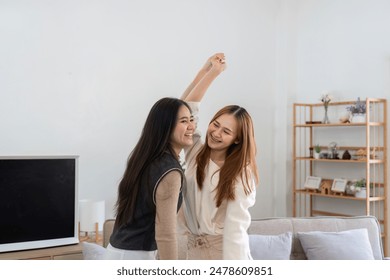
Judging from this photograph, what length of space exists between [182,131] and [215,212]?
29 centimetres

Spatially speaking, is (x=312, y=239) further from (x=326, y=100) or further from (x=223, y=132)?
(x=326, y=100)

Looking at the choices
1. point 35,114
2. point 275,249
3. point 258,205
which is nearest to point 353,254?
point 275,249

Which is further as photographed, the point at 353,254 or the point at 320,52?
the point at 320,52

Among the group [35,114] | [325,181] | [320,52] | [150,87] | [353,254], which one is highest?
[320,52]

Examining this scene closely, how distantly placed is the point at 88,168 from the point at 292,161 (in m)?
1.88

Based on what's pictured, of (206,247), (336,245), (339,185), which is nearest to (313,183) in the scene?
(339,185)

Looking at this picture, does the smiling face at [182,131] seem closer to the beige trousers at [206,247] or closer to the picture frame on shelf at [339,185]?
the beige trousers at [206,247]

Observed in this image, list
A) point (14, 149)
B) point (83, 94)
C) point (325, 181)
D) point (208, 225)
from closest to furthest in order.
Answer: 1. point (208, 225)
2. point (14, 149)
3. point (83, 94)
4. point (325, 181)

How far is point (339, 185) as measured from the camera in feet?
12.4

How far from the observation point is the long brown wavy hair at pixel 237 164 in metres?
1.34

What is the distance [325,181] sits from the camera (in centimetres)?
393

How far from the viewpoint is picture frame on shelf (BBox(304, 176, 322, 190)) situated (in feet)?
12.9

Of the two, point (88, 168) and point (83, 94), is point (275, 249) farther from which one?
point (83, 94)

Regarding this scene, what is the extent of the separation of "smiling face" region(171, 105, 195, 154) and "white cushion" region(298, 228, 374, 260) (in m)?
1.43
